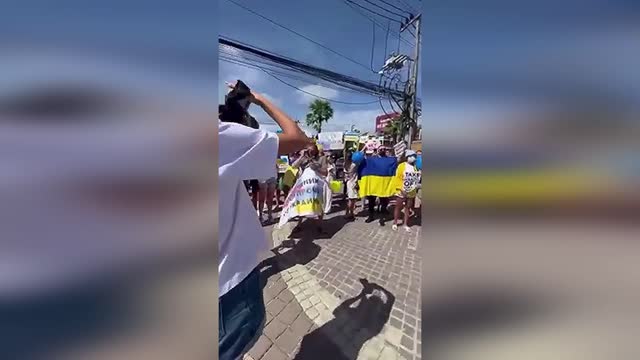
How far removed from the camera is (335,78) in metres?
7.96

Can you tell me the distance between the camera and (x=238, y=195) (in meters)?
0.82

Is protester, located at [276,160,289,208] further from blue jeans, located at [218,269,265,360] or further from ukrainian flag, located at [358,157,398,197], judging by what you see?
blue jeans, located at [218,269,265,360]

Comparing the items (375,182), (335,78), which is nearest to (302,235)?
(375,182)

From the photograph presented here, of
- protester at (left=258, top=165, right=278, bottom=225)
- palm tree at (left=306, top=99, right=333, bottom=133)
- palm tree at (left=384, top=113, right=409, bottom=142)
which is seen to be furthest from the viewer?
palm tree at (left=306, top=99, right=333, bottom=133)

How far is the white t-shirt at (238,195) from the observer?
0.71 metres
